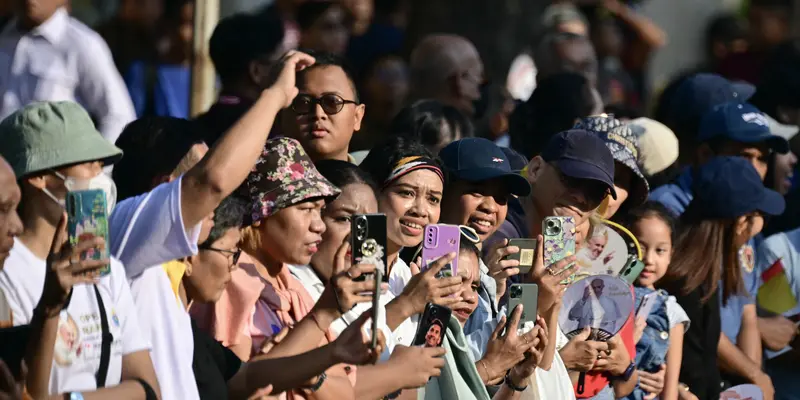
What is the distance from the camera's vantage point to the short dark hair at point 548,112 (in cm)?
768

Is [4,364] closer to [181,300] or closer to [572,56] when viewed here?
[181,300]

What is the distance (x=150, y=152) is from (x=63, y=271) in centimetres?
198

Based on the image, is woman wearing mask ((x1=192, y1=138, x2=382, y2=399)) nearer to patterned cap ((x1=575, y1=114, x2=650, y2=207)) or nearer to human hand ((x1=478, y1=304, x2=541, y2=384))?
human hand ((x1=478, y1=304, x2=541, y2=384))

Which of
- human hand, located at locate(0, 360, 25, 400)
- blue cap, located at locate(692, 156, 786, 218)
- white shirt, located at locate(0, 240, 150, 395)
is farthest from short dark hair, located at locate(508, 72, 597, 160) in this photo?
human hand, located at locate(0, 360, 25, 400)

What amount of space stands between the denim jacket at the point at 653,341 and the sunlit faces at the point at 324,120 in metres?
1.46

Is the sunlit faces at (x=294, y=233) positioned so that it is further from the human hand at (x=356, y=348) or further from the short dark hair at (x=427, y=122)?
the short dark hair at (x=427, y=122)

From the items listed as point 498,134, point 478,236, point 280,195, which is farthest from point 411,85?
point 280,195

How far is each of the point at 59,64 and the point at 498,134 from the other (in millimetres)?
2972

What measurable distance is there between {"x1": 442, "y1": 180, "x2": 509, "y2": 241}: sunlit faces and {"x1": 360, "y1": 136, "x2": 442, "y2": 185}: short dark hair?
194 mm

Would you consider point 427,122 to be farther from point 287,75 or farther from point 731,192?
point 287,75

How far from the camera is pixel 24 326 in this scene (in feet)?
13.0

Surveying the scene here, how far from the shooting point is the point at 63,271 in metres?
3.83

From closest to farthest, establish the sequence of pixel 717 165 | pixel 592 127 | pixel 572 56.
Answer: pixel 592 127, pixel 717 165, pixel 572 56

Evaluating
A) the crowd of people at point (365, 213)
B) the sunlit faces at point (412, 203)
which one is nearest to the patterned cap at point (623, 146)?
the crowd of people at point (365, 213)
